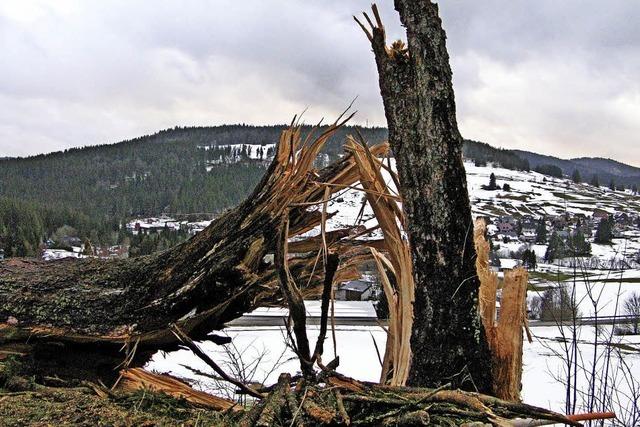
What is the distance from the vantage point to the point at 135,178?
477 feet

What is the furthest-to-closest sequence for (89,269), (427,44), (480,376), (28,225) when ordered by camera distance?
(28,225), (89,269), (427,44), (480,376)

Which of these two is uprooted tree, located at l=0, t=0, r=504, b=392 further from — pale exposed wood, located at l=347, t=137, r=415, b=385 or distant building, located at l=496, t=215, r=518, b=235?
distant building, located at l=496, t=215, r=518, b=235

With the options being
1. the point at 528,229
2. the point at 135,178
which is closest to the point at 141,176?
the point at 135,178

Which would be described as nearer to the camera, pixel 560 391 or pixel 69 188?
pixel 560 391

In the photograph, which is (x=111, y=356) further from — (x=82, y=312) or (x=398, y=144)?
(x=398, y=144)

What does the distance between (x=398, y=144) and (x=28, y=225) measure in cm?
8828

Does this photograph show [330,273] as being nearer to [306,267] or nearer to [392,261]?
[392,261]

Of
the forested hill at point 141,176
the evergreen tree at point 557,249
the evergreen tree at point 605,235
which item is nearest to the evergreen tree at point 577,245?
the evergreen tree at point 557,249

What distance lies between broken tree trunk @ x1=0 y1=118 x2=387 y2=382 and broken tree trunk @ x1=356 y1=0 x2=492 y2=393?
51 centimetres

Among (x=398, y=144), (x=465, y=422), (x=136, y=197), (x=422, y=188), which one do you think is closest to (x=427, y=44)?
(x=398, y=144)

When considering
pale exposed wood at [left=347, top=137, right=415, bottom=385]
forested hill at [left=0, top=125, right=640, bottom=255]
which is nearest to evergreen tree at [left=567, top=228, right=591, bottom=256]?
pale exposed wood at [left=347, top=137, right=415, bottom=385]

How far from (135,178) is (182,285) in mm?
151059

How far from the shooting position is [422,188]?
2457mm

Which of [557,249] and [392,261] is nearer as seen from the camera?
[392,261]
